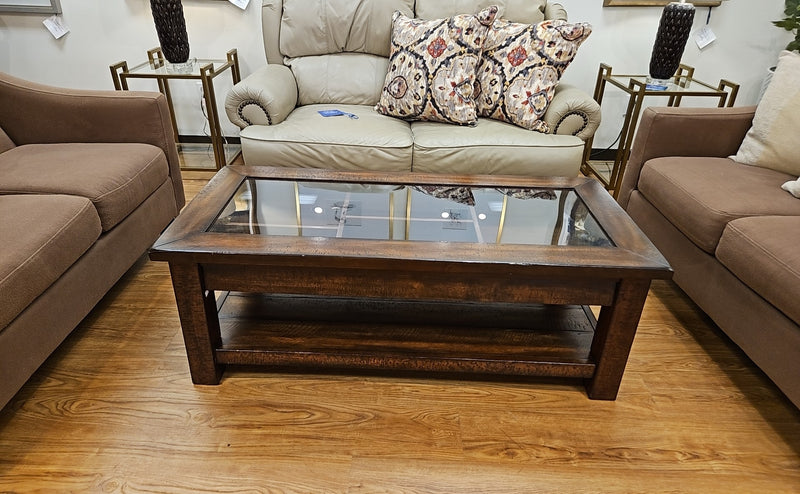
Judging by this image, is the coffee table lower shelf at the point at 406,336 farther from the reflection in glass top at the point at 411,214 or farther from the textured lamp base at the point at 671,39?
the textured lamp base at the point at 671,39

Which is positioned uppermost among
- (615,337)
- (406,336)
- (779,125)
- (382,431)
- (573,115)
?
(779,125)

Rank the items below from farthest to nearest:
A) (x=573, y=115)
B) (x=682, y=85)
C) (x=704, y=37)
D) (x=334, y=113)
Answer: (x=704, y=37), (x=682, y=85), (x=334, y=113), (x=573, y=115)

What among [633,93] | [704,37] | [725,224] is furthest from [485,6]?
[725,224]

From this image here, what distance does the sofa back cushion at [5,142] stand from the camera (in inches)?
73.5

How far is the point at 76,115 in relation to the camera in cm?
190

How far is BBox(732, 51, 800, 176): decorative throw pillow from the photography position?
1737 millimetres

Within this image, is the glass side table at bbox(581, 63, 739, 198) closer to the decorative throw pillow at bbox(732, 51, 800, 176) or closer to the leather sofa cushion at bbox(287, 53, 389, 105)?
the decorative throw pillow at bbox(732, 51, 800, 176)

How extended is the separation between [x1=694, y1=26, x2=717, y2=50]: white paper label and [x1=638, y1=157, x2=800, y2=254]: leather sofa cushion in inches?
49.6

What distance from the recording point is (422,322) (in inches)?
58.0

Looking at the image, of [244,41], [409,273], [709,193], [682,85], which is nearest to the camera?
[409,273]

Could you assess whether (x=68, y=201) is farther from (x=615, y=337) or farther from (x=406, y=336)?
(x=615, y=337)

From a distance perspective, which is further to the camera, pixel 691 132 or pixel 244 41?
pixel 244 41

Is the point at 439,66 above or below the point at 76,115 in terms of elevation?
above

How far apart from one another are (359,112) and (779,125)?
5.51 feet
